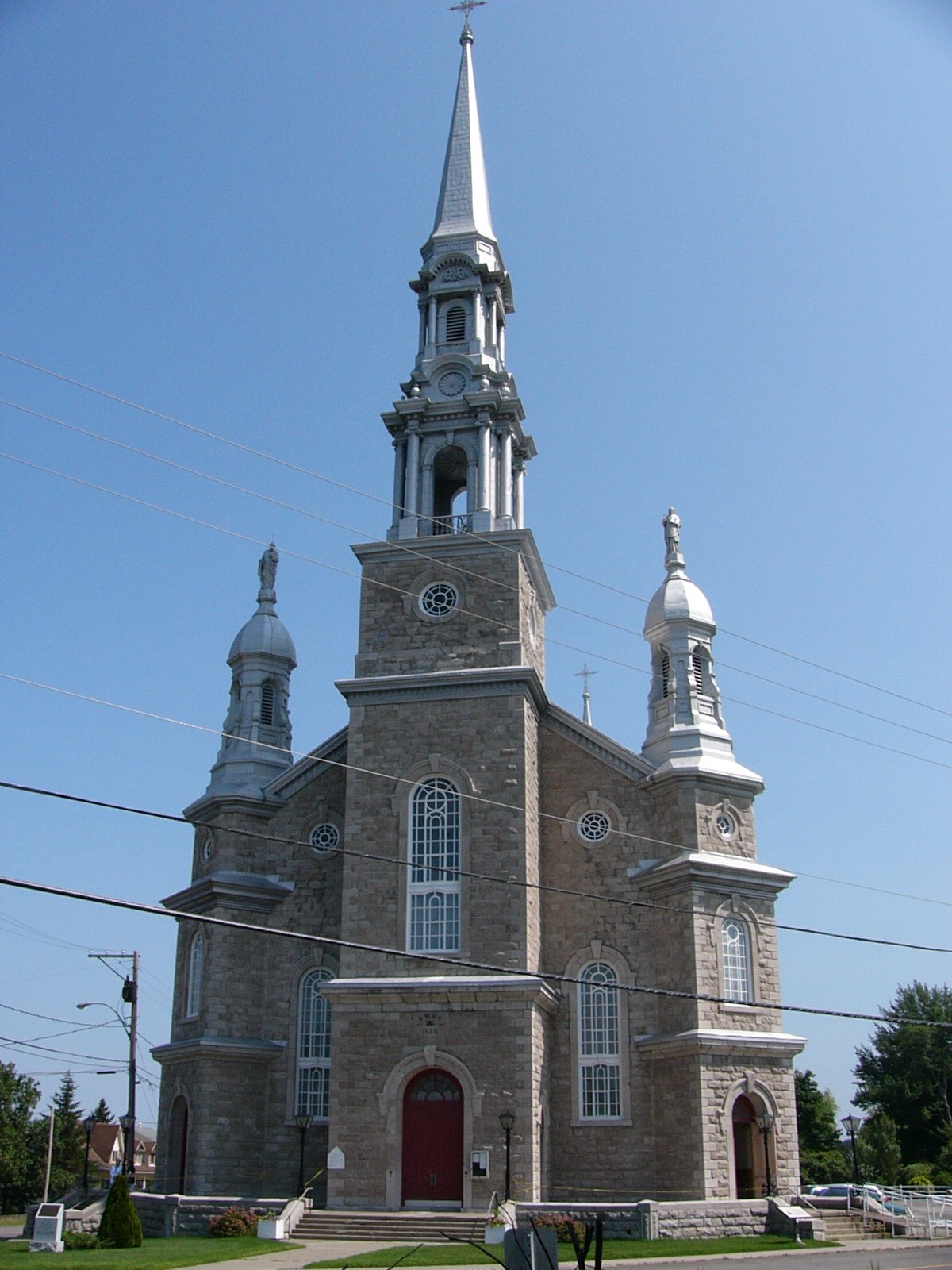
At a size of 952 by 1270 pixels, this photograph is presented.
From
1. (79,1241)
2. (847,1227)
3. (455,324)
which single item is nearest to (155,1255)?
(79,1241)

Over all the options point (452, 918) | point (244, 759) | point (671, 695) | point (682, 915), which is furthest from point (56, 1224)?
point (671, 695)

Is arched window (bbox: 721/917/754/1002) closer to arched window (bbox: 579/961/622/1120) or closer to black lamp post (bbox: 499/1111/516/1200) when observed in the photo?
arched window (bbox: 579/961/622/1120)

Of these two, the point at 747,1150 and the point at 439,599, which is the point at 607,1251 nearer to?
the point at 747,1150

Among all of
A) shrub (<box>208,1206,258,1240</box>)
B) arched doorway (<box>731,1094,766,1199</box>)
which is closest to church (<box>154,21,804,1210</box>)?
arched doorway (<box>731,1094,766,1199</box>)

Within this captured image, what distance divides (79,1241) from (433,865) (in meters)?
11.6

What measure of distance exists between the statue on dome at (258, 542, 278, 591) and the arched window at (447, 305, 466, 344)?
899 centimetres

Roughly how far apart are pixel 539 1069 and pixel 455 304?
74.9 feet

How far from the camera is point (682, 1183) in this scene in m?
30.1

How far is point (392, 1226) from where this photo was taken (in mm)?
27984

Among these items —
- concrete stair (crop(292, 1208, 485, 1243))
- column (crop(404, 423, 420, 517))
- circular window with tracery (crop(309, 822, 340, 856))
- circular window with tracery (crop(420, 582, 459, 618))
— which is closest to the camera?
concrete stair (crop(292, 1208, 485, 1243))

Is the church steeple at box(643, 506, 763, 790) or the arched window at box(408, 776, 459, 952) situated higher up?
the church steeple at box(643, 506, 763, 790)

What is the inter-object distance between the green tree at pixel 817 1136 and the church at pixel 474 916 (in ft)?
98.9

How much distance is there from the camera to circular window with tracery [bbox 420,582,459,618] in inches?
1398

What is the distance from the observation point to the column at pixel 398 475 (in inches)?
1471
